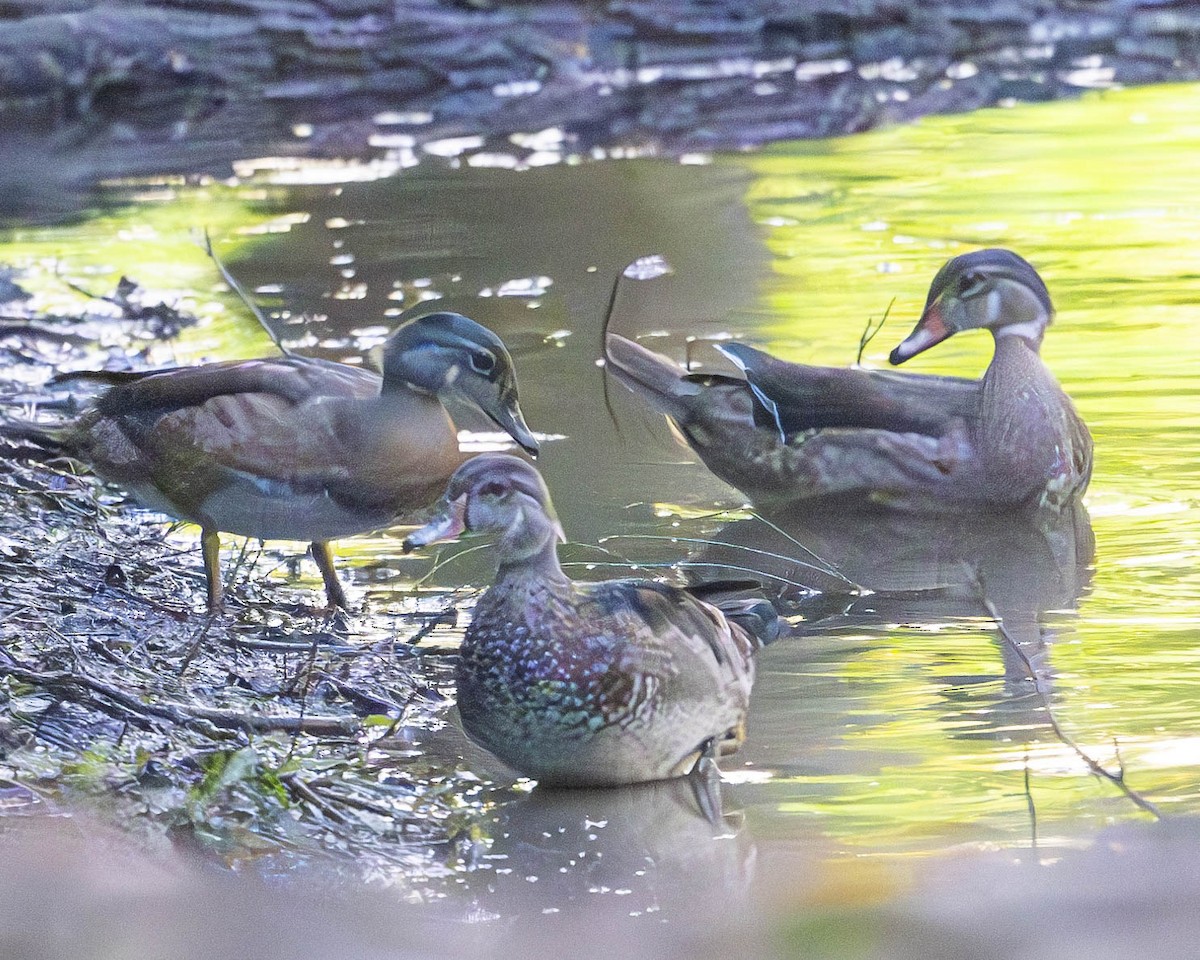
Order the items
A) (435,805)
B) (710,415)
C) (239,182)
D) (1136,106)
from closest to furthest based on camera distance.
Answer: (435,805), (710,415), (239,182), (1136,106)

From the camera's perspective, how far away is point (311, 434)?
4.83 meters

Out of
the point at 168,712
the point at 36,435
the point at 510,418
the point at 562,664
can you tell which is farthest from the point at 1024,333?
the point at 168,712

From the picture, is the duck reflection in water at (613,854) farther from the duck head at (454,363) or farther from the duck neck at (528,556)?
the duck head at (454,363)

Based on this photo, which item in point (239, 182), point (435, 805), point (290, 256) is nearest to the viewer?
point (435, 805)

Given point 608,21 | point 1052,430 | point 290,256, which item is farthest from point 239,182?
point 1052,430

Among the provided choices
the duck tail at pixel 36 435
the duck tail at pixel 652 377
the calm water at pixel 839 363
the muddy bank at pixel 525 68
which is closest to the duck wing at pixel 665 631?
the calm water at pixel 839 363

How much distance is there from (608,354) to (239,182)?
6.15 m

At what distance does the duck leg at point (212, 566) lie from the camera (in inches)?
202

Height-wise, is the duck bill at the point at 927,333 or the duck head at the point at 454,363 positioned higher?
the duck head at the point at 454,363

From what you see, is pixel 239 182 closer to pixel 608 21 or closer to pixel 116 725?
pixel 608 21

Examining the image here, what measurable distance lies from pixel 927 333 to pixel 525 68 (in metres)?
10.6

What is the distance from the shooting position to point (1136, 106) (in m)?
14.0

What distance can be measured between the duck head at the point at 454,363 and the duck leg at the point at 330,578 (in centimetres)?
58

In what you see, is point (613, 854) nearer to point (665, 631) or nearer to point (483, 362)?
point (665, 631)
